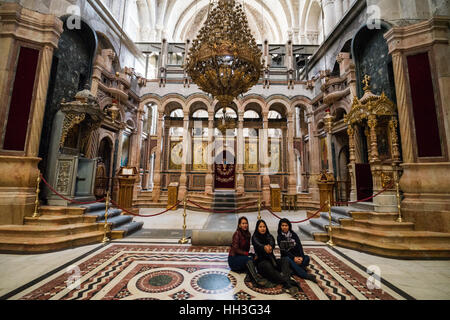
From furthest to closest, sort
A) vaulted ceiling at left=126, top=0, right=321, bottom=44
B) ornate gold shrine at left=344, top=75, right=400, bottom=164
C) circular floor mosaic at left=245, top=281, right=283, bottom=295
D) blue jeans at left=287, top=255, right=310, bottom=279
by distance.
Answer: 1. vaulted ceiling at left=126, top=0, right=321, bottom=44
2. ornate gold shrine at left=344, top=75, right=400, bottom=164
3. blue jeans at left=287, top=255, right=310, bottom=279
4. circular floor mosaic at left=245, top=281, right=283, bottom=295

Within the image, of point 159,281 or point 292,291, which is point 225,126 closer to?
point 159,281

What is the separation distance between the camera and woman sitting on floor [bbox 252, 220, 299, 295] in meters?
2.50

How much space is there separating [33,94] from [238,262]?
6.48 metres

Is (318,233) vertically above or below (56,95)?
below

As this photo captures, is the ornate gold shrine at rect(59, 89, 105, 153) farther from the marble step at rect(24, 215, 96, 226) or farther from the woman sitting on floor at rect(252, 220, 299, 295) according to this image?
the woman sitting on floor at rect(252, 220, 299, 295)

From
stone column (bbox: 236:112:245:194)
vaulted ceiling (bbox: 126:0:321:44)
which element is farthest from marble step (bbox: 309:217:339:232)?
vaulted ceiling (bbox: 126:0:321:44)

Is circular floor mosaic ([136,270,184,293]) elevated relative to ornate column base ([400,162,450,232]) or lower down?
lower down

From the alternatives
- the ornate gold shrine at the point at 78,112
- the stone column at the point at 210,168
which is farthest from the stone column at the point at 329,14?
the ornate gold shrine at the point at 78,112

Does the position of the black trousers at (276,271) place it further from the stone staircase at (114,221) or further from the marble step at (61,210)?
the marble step at (61,210)

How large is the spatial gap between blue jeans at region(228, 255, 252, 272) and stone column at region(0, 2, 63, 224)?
16.5ft

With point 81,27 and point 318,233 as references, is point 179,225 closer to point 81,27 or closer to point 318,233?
point 318,233
